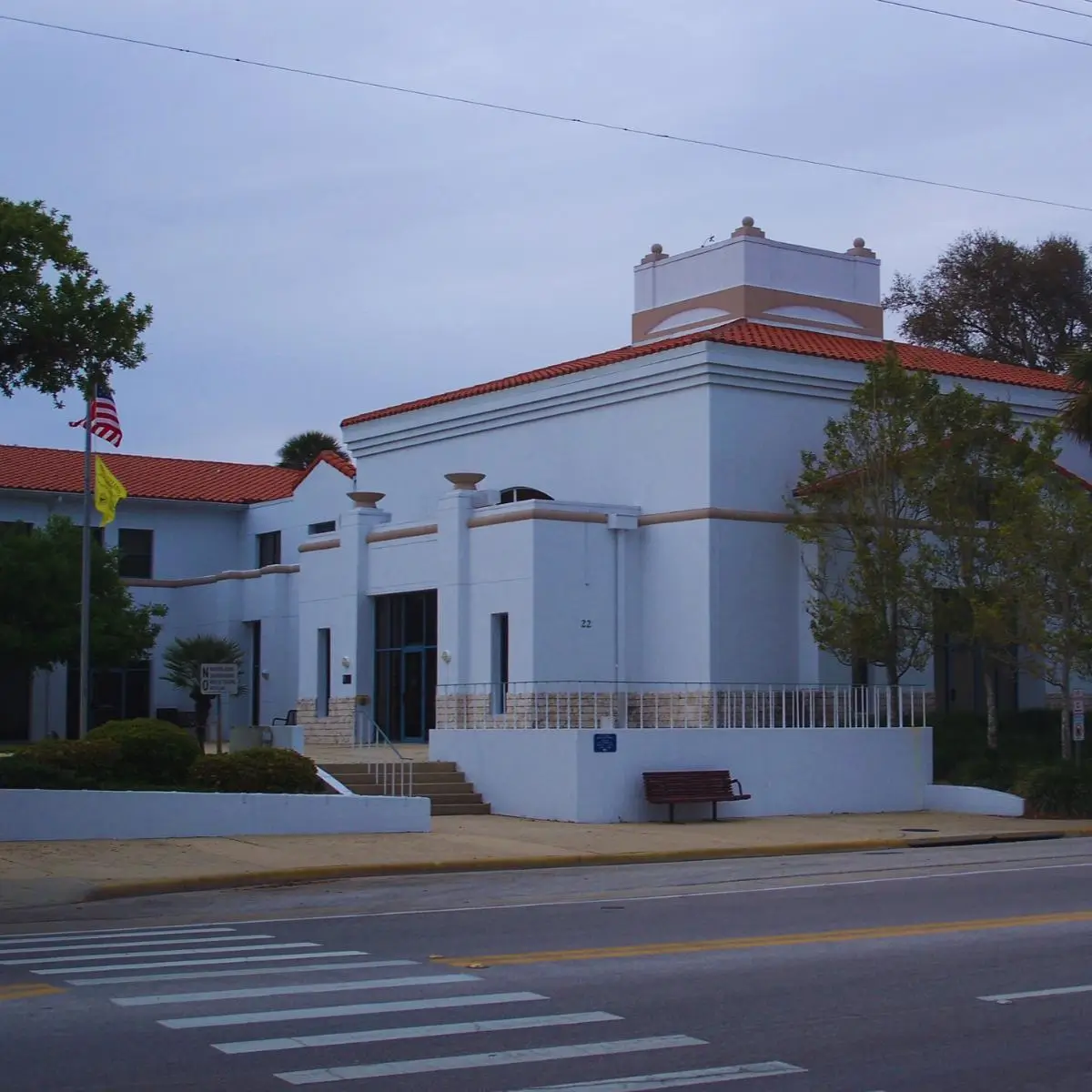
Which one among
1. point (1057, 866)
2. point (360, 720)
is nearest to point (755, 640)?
point (360, 720)

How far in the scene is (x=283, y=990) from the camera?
10.7 meters

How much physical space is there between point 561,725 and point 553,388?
809 cm

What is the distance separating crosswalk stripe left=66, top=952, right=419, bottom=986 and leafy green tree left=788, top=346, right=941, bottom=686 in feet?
62.5

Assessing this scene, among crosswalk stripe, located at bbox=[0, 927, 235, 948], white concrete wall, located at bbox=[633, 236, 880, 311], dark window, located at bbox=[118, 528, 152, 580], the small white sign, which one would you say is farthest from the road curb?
dark window, located at bbox=[118, 528, 152, 580]

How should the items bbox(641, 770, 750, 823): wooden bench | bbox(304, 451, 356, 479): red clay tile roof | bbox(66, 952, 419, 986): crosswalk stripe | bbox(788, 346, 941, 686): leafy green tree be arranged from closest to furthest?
bbox(66, 952, 419, 986): crosswalk stripe < bbox(641, 770, 750, 823): wooden bench < bbox(788, 346, 941, 686): leafy green tree < bbox(304, 451, 356, 479): red clay tile roof

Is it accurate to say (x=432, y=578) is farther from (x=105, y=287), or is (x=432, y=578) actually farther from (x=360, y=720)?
(x=105, y=287)

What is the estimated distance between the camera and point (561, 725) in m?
31.3

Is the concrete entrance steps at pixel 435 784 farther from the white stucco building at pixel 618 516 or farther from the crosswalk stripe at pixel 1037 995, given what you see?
the crosswalk stripe at pixel 1037 995

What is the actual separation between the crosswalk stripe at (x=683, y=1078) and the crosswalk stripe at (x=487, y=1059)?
53 centimetres

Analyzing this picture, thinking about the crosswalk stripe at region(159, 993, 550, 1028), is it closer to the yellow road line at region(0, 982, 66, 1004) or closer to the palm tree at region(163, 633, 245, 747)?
the yellow road line at region(0, 982, 66, 1004)

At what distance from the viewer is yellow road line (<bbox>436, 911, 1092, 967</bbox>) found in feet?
40.0

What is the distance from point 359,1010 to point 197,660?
34.6 meters

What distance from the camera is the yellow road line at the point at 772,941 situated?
12188 mm

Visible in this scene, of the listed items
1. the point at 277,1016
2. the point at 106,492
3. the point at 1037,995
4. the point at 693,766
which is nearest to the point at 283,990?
the point at 277,1016
